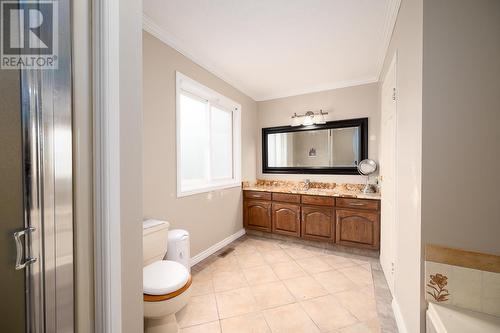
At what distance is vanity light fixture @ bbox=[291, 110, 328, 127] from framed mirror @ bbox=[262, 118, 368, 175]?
91 mm

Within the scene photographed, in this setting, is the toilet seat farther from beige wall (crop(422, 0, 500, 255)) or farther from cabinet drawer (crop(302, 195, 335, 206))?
cabinet drawer (crop(302, 195, 335, 206))

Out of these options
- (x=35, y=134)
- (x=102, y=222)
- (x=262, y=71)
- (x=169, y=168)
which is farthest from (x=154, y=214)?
(x=262, y=71)

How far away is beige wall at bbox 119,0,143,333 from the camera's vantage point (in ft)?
2.44

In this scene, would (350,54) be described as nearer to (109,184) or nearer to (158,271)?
(109,184)

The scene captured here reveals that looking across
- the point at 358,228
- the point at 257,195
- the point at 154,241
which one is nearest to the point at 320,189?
the point at 358,228

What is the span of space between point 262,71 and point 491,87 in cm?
232

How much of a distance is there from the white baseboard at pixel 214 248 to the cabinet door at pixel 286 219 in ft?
2.05

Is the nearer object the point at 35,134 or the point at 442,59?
the point at 35,134

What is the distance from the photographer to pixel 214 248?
9.07 feet

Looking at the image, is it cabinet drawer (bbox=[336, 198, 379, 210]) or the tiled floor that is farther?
cabinet drawer (bbox=[336, 198, 379, 210])

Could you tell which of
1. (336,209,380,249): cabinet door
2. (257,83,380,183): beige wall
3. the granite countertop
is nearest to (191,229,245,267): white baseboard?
the granite countertop

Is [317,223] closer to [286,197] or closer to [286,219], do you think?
[286,219]

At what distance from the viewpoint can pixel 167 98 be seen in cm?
207

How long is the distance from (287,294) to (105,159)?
1.96 meters
